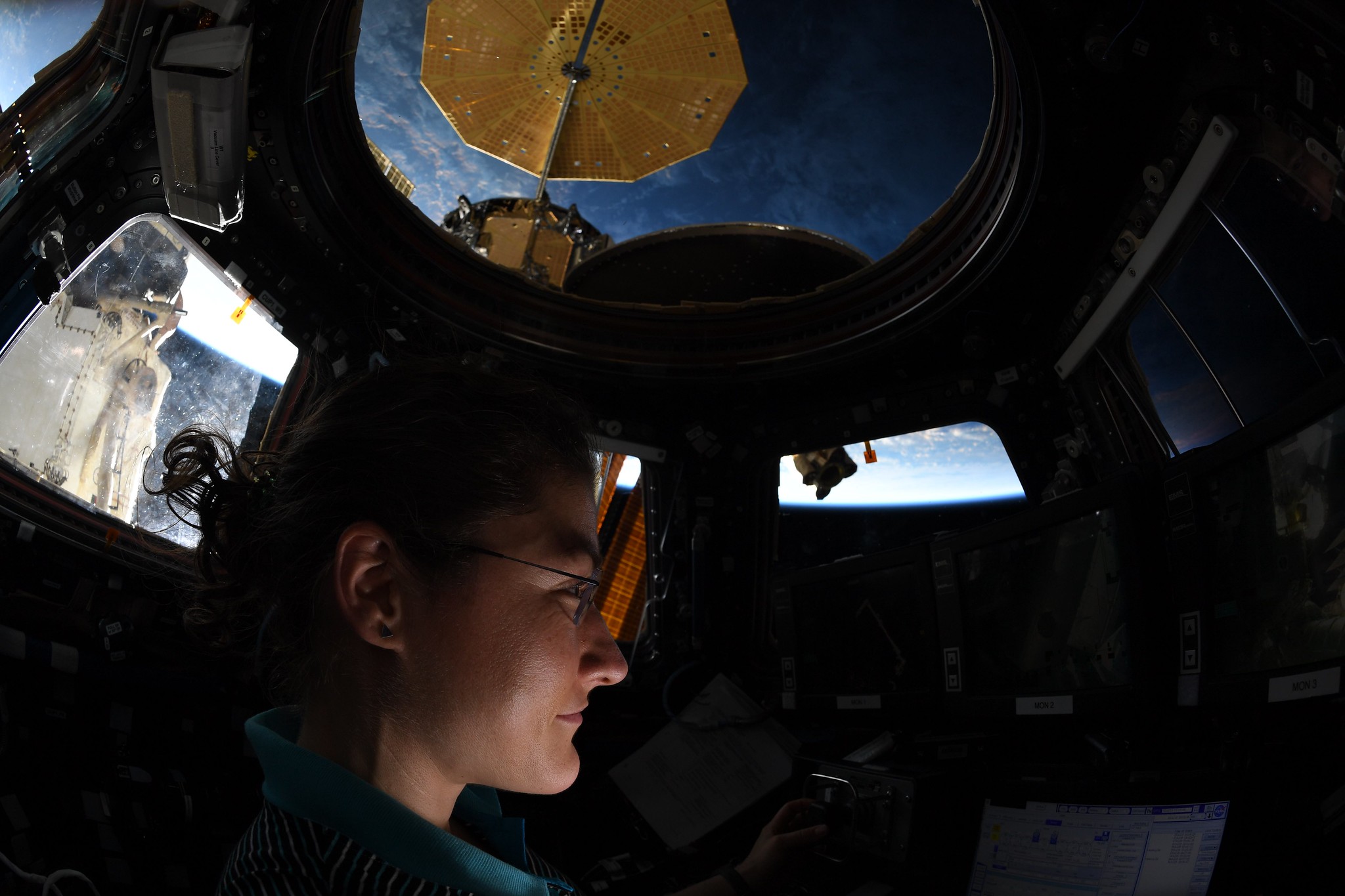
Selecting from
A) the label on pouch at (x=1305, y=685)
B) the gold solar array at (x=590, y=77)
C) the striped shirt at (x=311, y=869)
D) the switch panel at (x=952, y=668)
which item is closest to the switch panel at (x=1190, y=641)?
the label on pouch at (x=1305, y=685)

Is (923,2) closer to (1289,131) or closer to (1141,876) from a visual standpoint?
(1289,131)

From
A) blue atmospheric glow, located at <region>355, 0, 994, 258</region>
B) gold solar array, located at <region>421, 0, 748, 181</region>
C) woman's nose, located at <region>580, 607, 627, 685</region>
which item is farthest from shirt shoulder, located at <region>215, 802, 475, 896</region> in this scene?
blue atmospheric glow, located at <region>355, 0, 994, 258</region>

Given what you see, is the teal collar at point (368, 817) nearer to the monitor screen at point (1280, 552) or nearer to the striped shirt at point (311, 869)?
the striped shirt at point (311, 869)

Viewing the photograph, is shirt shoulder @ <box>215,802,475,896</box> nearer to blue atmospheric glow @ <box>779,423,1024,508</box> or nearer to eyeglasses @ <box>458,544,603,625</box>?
eyeglasses @ <box>458,544,603,625</box>

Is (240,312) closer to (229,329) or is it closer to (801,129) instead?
(229,329)

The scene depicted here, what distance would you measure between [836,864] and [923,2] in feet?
14.4

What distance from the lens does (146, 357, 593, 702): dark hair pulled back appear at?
1.21 m

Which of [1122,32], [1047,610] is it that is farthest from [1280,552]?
[1122,32]

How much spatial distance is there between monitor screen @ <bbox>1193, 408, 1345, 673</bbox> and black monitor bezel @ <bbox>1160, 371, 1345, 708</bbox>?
1 cm

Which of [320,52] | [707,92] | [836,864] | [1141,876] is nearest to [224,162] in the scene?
[320,52]

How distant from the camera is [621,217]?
20.4 feet

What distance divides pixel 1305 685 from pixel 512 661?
59.6 inches

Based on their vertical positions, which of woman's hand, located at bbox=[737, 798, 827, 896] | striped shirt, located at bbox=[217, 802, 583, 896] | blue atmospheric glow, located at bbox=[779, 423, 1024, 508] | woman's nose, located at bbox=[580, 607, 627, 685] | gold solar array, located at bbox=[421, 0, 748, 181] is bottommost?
striped shirt, located at bbox=[217, 802, 583, 896]

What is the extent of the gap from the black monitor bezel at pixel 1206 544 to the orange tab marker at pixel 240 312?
11.0 feet
